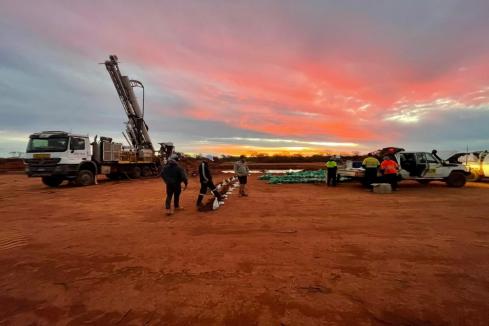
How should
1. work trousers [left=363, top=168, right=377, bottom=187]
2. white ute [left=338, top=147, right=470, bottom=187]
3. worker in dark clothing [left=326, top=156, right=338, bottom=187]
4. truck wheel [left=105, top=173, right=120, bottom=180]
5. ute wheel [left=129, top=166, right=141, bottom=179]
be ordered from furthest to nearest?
ute wheel [left=129, top=166, right=141, bottom=179], truck wheel [left=105, top=173, right=120, bottom=180], worker in dark clothing [left=326, top=156, right=338, bottom=187], white ute [left=338, top=147, right=470, bottom=187], work trousers [left=363, top=168, right=377, bottom=187]

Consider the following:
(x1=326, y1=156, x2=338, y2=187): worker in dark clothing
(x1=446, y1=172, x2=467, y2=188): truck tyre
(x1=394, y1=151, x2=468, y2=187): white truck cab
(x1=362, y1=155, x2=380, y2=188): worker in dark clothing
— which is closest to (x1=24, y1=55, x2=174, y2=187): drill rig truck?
(x1=326, y1=156, x2=338, y2=187): worker in dark clothing

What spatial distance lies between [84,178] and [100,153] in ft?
7.46

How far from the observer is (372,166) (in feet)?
45.2

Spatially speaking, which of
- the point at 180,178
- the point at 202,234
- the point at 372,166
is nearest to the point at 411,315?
→ the point at 202,234

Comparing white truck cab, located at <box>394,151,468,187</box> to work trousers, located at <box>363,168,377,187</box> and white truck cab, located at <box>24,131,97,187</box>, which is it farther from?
white truck cab, located at <box>24,131,97,187</box>

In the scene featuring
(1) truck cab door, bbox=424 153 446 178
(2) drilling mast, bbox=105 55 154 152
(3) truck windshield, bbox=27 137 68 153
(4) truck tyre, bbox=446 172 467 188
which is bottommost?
(4) truck tyre, bbox=446 172 467 188

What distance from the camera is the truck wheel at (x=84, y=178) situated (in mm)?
17469

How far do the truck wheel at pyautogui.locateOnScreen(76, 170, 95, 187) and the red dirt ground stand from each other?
384 inches

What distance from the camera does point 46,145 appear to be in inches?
647

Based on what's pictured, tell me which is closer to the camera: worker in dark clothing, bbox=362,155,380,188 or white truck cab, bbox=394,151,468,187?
worker in dark clothing, bbox=362,155,380,188

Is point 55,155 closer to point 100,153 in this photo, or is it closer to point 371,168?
point 100,153

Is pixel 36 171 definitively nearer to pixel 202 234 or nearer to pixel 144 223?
pixel 144 223

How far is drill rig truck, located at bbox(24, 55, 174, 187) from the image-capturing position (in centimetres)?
1623

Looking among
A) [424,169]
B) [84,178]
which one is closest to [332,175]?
[424,169]
